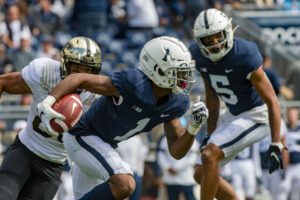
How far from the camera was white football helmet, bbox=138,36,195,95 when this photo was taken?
5.29 metres

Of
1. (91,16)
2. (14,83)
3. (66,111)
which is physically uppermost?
(66,111)

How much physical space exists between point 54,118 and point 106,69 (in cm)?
716

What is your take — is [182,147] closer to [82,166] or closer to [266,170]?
[82,166]

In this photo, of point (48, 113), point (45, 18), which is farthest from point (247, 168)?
point (45, 18)

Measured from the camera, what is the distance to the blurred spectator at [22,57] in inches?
448

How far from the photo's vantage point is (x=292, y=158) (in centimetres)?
1034

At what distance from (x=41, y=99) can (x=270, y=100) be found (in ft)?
6.58

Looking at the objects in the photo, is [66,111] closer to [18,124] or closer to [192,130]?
[192,130]

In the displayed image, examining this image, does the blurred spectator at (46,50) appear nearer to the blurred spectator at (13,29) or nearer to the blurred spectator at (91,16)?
the blurred spectator at (13,29)

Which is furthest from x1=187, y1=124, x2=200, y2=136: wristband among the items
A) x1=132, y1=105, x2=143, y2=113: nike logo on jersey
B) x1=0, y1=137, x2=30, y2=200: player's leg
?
x1=0, y1=137, x2=30, y2=200: player's leg

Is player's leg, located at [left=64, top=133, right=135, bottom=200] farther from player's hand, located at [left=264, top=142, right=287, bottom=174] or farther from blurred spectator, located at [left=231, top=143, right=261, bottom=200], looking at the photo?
blurred spectator, located at [left=231, top=143, right=261, bottom=200]

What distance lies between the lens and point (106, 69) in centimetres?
1205

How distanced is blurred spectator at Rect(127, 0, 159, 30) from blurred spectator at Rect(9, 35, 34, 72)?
2.27 m

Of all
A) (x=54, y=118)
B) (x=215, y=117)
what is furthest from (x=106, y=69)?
(x=54, y=118)
